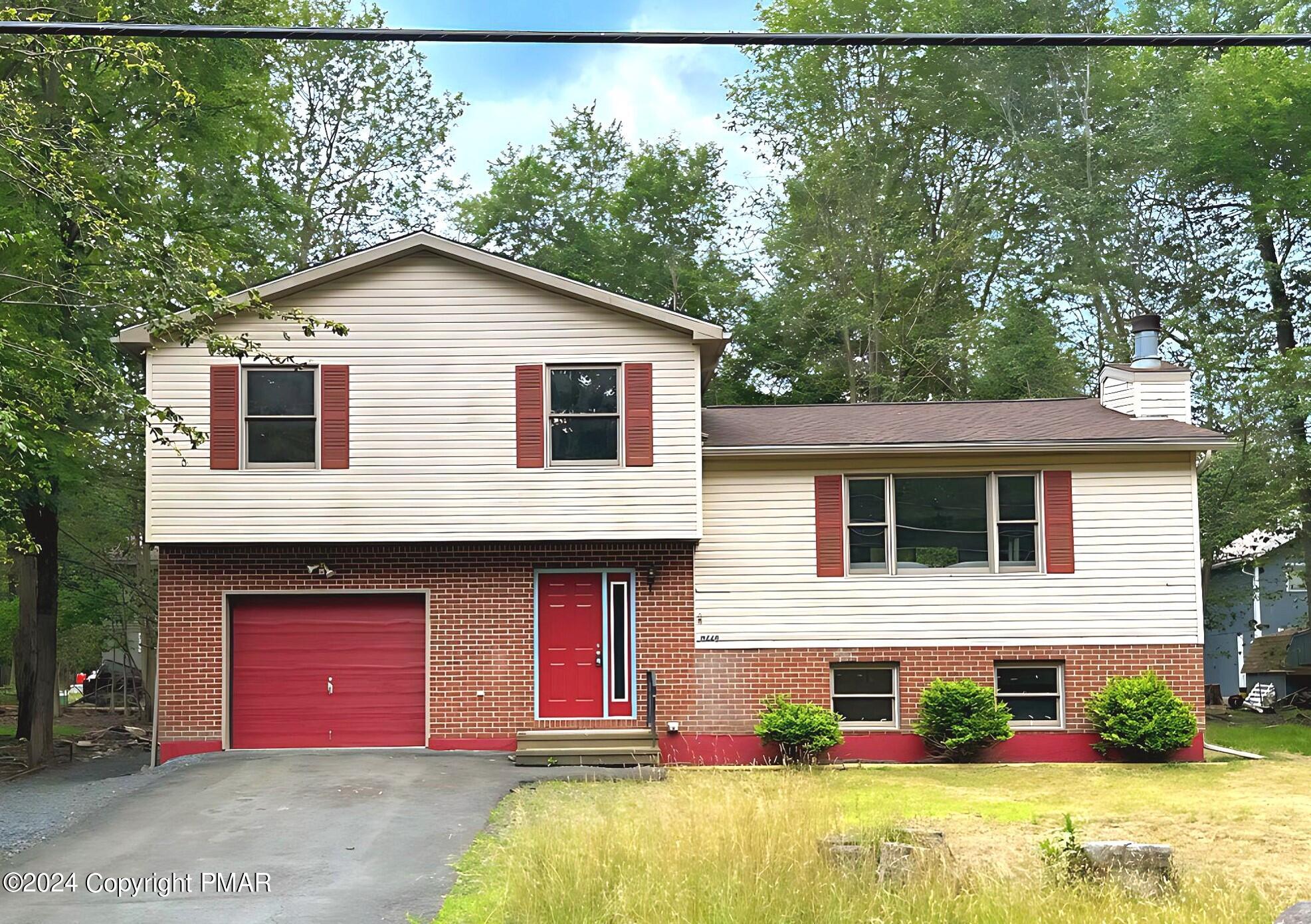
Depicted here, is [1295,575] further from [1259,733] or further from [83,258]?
[83,258]

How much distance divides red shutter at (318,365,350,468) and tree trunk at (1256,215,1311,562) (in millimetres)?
20805

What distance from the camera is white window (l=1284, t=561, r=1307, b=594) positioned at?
3238 centimetres

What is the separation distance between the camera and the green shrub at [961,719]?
1819cm

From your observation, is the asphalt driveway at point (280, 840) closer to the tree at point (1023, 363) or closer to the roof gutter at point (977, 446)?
the roof gutter at point (977, 446)

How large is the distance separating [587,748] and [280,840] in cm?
595

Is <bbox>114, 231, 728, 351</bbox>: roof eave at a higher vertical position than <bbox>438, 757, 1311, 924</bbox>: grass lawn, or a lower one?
higher

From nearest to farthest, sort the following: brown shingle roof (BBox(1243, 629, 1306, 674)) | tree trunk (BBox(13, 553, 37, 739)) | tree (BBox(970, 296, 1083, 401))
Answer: tree trunk (BBox(13, 553, 37, 739)) < tree (BBox(970, 296, 1083, 401)) < brown shingle roof (BBox(1243, 629, 1306, 674))

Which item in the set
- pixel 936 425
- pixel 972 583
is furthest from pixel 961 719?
pixel 936 425

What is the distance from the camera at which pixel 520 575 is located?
18.7m

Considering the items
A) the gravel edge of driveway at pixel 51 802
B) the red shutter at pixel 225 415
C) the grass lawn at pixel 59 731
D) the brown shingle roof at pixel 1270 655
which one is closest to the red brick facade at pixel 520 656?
the red shutter at pixel 225 415

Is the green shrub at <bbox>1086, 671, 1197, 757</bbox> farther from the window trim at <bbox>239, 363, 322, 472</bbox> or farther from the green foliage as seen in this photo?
the window trim at <bbox>239, 363, 322, 472</bbox>

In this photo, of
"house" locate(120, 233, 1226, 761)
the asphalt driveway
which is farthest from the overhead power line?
"house" locate(120, 233, 1226, 761)

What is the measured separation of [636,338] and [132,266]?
287 inches

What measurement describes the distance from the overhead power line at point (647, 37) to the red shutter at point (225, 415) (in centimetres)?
1120
